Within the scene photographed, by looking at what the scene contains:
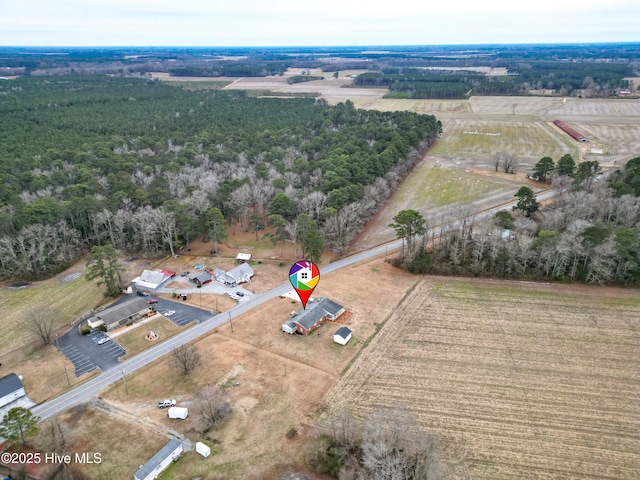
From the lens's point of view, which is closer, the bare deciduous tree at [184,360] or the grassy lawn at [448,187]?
the bare deciduous tree at [184,360]

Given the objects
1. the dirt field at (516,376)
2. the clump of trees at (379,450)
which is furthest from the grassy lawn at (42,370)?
the dirt field at (516,376)

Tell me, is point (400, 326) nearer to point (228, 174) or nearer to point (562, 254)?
point (562, 254)

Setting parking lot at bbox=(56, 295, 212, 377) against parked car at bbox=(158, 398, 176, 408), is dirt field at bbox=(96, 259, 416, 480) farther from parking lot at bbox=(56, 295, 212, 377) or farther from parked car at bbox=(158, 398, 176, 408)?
parking lot at bbox=(56, 295, 212, 377)

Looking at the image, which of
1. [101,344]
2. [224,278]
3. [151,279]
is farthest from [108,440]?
[151,279]

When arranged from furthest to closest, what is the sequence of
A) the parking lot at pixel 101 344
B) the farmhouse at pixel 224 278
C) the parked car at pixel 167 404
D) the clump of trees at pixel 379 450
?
the farmhouse at pixel 224 278, the parking lot at pixel 101 344, the parked car at pixel 167 404, the clump of trees at pixel 379 450

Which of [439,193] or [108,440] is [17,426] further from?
[439,193]

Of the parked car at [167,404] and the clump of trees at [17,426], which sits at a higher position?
the clump of trees at [17,426]

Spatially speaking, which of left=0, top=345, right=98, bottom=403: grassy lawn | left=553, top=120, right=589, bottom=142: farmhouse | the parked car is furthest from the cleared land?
left=553, top=120, right=589, bottom=142: farmhouse

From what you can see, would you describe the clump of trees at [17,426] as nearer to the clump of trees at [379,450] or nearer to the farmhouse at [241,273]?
the clump of trees at [379,450]

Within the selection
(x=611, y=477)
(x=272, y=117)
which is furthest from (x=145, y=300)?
(x=272, y=117)
